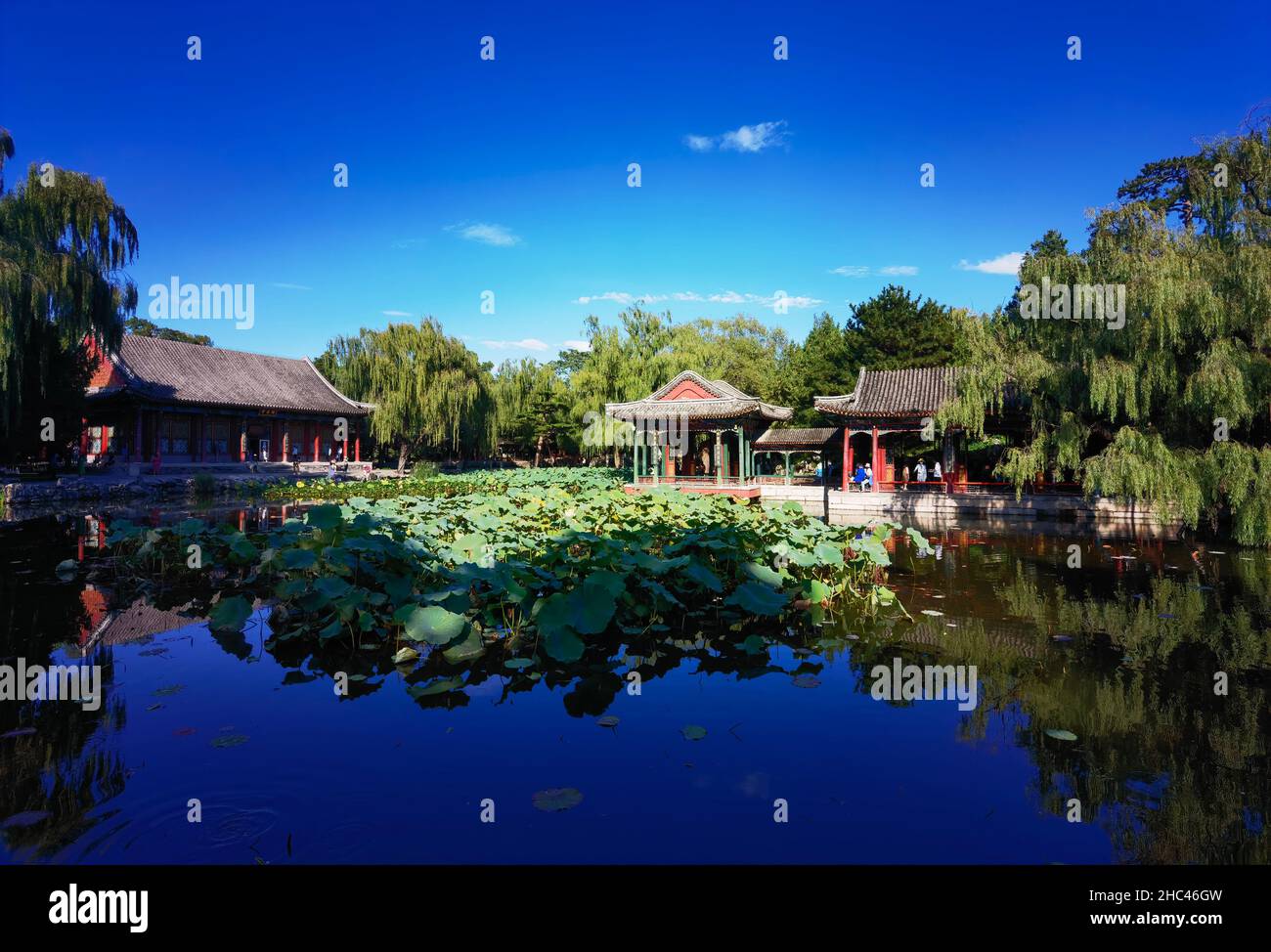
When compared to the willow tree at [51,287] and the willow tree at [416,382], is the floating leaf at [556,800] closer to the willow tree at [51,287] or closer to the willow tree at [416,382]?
the willow tree at [51,287]

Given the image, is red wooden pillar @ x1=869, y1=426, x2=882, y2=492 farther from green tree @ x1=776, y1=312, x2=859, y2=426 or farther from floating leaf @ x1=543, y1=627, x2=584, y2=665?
floating leaf @ x1=543, y1=627, x2=584, y2=665

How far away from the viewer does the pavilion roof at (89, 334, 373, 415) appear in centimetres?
2324

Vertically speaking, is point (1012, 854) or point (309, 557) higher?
point (309, 557)

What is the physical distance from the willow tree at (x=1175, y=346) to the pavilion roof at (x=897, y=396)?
4993mm

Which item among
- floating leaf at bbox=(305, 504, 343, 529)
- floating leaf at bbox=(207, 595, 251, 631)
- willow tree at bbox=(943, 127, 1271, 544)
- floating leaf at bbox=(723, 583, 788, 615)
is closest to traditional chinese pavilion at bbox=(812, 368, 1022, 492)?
willow tree at bbox=(943, 127, 1271, 544)

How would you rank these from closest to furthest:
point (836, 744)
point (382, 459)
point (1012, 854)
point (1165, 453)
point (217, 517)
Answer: point (1012, 854), point (836, 744), point (1165, 453), point (217, 517), point (382, 459)

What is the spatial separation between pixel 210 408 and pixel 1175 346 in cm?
2733

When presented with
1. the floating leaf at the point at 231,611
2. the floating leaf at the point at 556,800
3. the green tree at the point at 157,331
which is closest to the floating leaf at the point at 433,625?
the floating leaf at the point at 556,800

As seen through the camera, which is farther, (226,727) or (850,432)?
(850,432)
